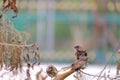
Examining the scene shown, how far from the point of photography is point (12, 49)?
98 cm

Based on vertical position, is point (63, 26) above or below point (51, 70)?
above

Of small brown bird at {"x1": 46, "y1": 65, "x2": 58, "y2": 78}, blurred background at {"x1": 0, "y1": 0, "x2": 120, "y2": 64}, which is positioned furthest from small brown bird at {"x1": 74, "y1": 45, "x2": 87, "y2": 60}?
blurred background at {"x1": 0, "y1": 0, "x2": 120, "y2": 64}

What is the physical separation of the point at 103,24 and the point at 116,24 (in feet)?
2.83

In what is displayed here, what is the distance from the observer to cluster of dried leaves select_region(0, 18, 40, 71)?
97 centimetres

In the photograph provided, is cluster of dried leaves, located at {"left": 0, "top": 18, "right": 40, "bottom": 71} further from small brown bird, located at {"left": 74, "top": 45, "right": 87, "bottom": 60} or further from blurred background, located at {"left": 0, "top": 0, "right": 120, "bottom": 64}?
blurred background, located at {"left": 0, "top": 0, "right": 120, "bottom": 64}

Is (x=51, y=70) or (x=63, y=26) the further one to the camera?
(x=63, y=26)

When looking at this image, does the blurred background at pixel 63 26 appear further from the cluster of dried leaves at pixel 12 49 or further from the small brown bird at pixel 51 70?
the small brown bird at pixel 51 70

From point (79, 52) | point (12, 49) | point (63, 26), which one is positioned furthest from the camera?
point (63, 26)

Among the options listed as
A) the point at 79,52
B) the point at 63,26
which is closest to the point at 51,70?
the point at 79,52

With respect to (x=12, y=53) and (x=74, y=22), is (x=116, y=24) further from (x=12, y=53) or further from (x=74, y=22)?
(x=12, y=53)

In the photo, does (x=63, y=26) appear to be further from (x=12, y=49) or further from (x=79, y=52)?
(x=79, y=52)

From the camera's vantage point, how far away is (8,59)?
38.9 inches

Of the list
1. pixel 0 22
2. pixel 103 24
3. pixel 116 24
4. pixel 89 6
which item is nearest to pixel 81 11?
pixel 89 6

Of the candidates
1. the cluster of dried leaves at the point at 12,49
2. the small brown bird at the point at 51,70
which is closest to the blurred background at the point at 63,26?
the cluster of dried leaves at the point at 12,49
